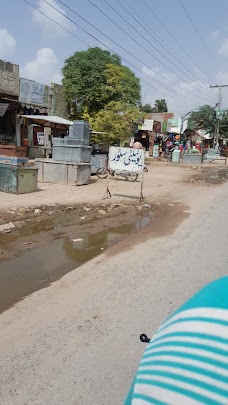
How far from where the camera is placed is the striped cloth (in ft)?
3.30

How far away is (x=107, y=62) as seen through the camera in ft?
76.3

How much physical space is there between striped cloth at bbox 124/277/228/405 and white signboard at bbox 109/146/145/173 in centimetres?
908

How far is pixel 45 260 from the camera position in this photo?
509cm

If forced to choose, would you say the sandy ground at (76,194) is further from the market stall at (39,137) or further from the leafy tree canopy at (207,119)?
the leafy tree canopy at (207,119)

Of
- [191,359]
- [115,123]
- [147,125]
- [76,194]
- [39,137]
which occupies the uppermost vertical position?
[147,125]

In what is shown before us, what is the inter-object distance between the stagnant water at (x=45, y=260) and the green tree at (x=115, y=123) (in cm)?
1325

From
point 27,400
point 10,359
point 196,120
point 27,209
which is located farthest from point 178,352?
point 196,120

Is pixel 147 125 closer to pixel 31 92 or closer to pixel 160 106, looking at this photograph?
pixel 31 92

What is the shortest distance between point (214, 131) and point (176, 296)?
50.9 metres

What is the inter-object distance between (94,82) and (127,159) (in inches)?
546

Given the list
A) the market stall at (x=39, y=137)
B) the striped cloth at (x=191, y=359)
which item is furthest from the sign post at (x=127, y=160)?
the market stall at (x=39, y=137)

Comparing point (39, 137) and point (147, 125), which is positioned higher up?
point (147, 125)

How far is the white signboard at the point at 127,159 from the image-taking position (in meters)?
10.2

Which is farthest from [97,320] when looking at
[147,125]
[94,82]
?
[147,125]
